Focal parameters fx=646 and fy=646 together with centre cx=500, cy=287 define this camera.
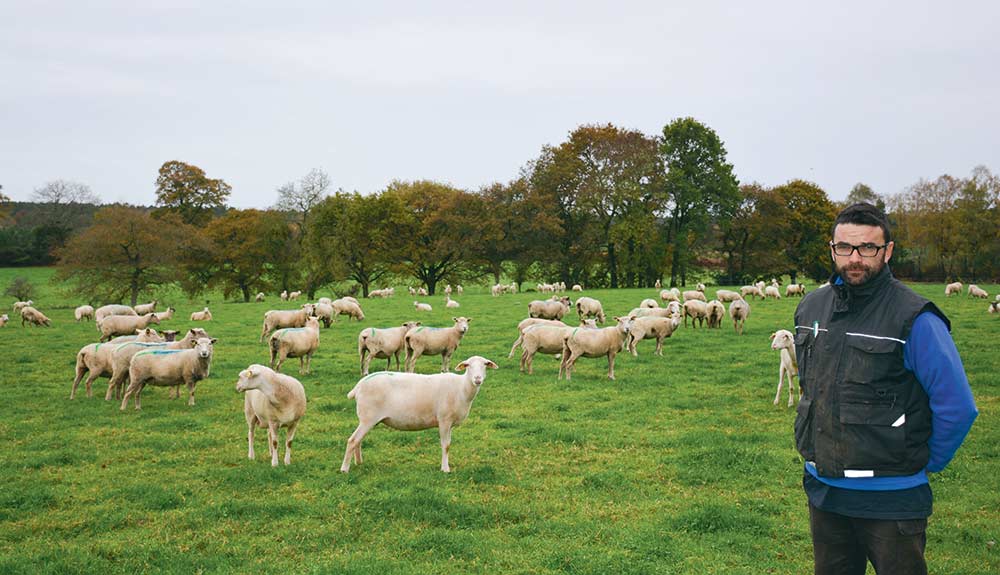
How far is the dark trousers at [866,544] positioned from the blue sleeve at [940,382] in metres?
0.40

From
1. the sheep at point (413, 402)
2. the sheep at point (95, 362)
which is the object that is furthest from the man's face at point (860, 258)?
the sheep at point (95, 362)

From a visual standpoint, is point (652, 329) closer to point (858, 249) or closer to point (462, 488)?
point (462, 488)

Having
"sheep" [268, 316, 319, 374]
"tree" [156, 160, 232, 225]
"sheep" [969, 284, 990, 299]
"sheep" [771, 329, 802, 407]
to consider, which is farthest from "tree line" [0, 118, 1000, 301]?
"sheep" [771, 329, 802, 407]

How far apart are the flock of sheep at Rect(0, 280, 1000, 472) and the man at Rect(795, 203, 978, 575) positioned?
6.26m

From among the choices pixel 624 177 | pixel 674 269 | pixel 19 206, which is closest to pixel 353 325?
pixel 624 177

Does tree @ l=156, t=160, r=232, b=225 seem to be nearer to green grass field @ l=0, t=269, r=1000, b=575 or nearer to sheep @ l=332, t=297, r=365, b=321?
sheep @ l=332, t=297, r=365, b=321

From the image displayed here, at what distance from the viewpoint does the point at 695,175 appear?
60312mm

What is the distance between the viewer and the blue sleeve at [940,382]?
3.42m

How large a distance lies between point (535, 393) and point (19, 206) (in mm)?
104311

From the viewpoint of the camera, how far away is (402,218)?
6125 centimetres

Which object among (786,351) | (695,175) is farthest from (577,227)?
(786,351)

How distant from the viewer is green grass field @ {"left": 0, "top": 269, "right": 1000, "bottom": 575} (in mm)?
6762

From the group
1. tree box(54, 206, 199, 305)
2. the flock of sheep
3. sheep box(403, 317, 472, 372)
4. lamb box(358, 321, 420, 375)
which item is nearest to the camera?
the flock of sheep

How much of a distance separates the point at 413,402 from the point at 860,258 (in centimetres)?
699
